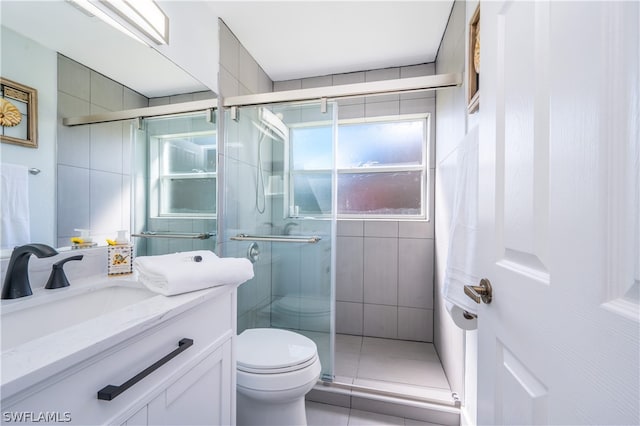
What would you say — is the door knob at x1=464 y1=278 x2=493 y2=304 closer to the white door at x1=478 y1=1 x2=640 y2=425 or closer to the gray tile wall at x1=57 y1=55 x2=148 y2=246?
the white door at x1=478 y1=1 x2=640 y2=425

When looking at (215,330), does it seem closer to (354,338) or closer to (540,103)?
(540,103)

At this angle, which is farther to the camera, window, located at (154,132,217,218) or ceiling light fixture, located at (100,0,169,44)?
window, located at (154,132,217,218)

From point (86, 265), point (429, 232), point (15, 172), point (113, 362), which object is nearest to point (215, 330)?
point (113, 362)

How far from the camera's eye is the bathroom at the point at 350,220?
76 centimetres

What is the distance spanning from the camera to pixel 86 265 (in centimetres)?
97

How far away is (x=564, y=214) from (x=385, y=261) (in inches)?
76.5

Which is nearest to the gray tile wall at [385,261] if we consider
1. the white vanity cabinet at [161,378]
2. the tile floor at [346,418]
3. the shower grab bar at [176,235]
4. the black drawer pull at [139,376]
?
the tile floor at [346,418]

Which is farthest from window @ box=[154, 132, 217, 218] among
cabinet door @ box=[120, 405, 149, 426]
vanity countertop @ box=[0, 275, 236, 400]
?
cabinet door @ box=[120, 405, 149, 426]

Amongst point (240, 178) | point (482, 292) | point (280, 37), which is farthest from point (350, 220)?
point (482, 292)

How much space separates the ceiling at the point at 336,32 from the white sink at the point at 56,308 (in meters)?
1.70

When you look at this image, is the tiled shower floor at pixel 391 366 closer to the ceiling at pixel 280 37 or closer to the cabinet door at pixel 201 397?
the cabinet door at pixel 201 397

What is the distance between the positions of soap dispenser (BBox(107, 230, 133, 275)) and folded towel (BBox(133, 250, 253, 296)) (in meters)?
0.20

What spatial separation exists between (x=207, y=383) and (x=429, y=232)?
6.38 ft

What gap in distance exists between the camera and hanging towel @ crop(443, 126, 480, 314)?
3.39 feet
